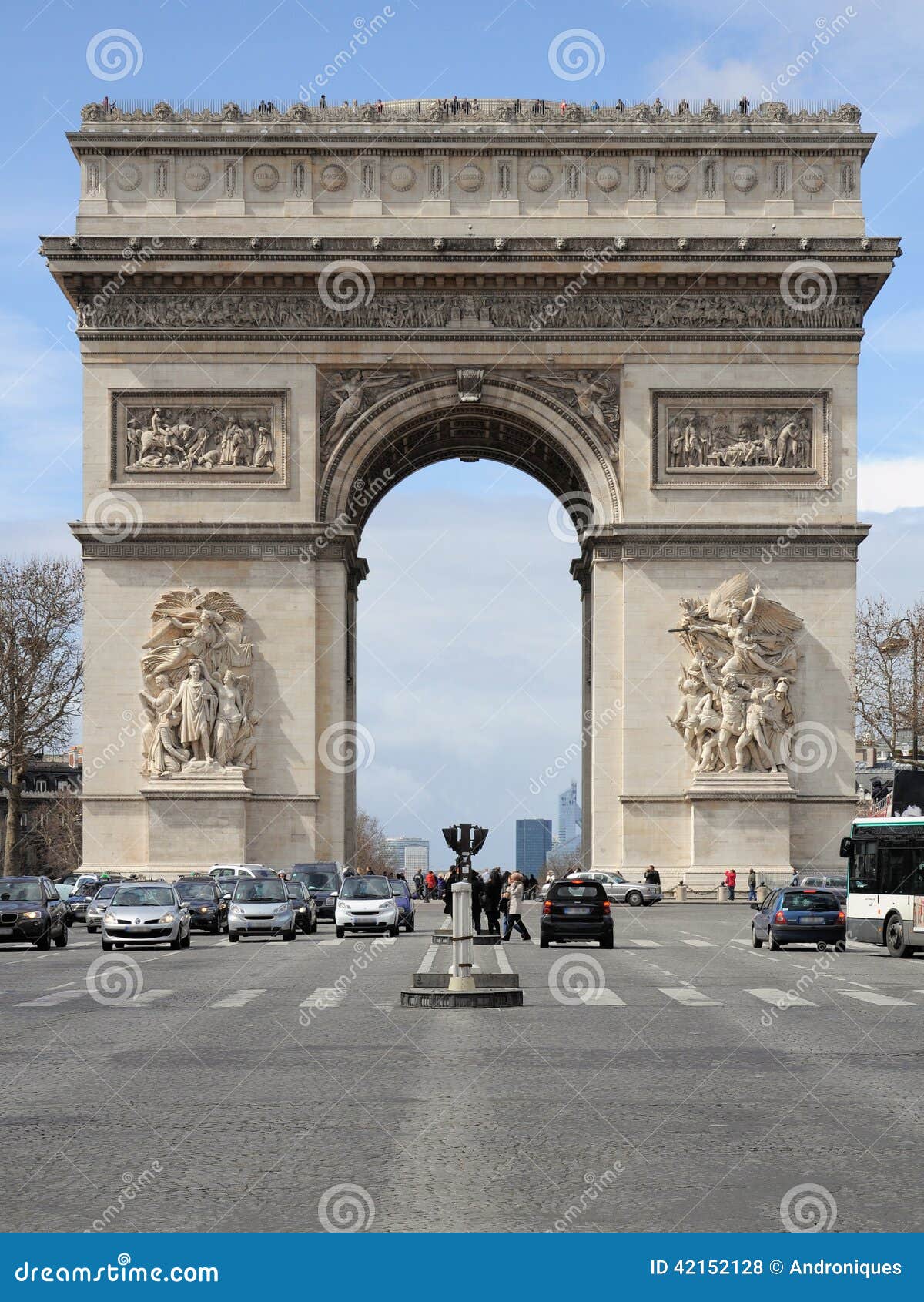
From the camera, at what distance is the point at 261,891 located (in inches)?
1591

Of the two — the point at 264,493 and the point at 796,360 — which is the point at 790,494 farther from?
the point at 264,493

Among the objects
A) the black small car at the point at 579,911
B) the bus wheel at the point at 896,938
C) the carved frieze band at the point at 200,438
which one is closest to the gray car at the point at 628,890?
the carved frieze band at the point at 200,438

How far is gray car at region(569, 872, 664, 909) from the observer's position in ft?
174

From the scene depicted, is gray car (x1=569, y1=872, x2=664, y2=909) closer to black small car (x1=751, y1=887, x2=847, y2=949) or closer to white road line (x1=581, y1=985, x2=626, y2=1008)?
black small car (x1=751, y1=887, x2=847, y2=949)

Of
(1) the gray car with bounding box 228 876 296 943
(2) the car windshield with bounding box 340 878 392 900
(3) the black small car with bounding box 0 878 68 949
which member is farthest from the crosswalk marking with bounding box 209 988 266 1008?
(2) the car windshield with bounding box 340 878 392 900

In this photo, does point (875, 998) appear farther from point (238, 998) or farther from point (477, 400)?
point (477, 400)

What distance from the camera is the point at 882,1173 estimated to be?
9.87 metres

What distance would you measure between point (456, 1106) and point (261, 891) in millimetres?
28145

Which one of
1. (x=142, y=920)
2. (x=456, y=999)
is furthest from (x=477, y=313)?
(x=456, y=999)

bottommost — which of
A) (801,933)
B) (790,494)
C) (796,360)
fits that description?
(801,933)

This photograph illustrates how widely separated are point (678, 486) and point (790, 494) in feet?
10.1
